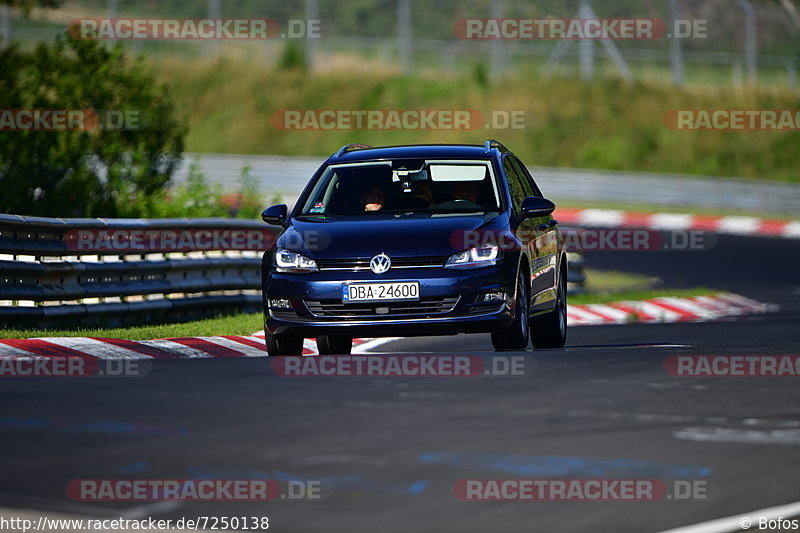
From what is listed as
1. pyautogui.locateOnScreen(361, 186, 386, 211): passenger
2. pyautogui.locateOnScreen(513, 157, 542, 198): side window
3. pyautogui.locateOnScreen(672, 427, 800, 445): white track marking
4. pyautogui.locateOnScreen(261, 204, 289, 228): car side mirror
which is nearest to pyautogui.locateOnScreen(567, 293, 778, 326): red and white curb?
pyautogui.locateOnScreen(513, 157, 542, 198): side window

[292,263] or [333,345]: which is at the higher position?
[292,263]

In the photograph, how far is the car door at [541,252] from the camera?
12.7 m

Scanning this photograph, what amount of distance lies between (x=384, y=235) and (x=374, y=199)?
3.20 feet

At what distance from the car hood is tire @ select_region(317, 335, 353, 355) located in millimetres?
1399

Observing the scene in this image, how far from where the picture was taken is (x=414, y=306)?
37.5 ft

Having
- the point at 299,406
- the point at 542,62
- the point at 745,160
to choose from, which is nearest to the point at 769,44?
the point at 745,160

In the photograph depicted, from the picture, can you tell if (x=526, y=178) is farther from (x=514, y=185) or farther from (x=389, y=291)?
(x=389, y=291)

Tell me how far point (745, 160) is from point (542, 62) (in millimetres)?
8638

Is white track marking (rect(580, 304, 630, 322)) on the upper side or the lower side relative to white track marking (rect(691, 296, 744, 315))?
upper

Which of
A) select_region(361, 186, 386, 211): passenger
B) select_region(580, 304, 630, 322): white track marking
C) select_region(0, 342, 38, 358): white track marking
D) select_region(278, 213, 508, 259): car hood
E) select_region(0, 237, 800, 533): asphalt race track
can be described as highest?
select_region(361, 186, 386, 211): passenger

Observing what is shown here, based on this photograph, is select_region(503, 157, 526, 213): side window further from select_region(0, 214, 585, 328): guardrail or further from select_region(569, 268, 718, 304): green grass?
select_region(569, 268, 718, 304): green grass

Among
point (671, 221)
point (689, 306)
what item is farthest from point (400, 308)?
point (671, 221)

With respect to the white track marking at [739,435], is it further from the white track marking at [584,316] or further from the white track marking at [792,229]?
the white track marking at [792,229]

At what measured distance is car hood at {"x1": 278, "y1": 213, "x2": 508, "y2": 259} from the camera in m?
11.5
